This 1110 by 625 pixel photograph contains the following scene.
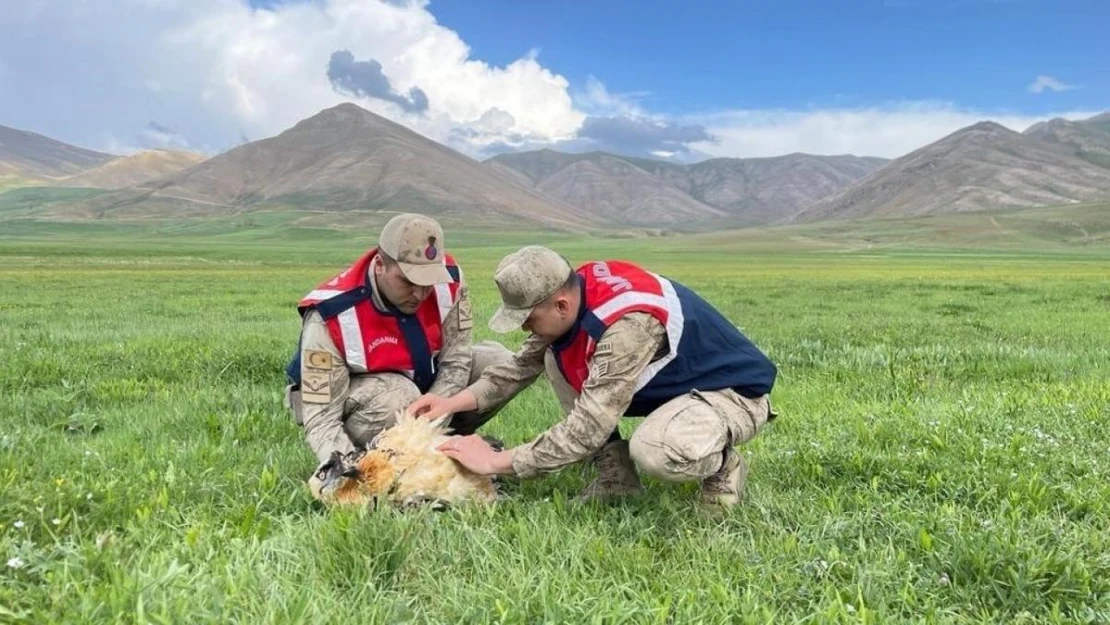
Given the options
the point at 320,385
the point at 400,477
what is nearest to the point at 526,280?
the point at 400,477

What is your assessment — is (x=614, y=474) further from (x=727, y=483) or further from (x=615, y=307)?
(x=615, y=307)

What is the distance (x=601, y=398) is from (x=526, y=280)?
751mm

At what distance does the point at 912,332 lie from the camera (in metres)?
12.7

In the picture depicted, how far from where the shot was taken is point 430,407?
4980mm

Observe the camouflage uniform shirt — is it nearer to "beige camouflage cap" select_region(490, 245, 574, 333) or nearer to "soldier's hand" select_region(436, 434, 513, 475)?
"soldier's hand" select_region(436, 434, 513, 475)

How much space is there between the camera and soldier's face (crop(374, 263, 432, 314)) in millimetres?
4977

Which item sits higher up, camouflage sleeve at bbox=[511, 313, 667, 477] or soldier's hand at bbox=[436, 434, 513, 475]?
camouflage sleeve at bbox=[511, 313, 667, 477]

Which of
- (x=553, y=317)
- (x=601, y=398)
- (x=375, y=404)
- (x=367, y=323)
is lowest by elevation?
(x=375, y=404)

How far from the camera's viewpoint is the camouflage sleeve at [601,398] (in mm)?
3920

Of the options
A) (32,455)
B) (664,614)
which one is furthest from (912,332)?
(32,455)

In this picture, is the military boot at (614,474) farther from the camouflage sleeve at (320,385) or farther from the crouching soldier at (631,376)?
the camouflage sleeve at (320,385)

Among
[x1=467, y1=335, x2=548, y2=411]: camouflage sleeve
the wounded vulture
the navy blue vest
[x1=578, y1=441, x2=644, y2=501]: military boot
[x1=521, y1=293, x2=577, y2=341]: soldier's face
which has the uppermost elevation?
[x1=521, y1=293, x2=577, y2=341]: soldier's face

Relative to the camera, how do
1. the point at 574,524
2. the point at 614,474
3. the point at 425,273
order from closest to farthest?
the point at 574,524 → the point at 614,474 → the point at 425,273

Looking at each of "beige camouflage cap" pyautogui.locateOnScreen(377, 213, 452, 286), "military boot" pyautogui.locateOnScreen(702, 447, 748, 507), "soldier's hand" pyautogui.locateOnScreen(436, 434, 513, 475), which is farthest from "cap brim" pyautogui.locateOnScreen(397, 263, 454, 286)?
"military boot" pyautogui.locateOnScreen(702, 447, 748, 507)
